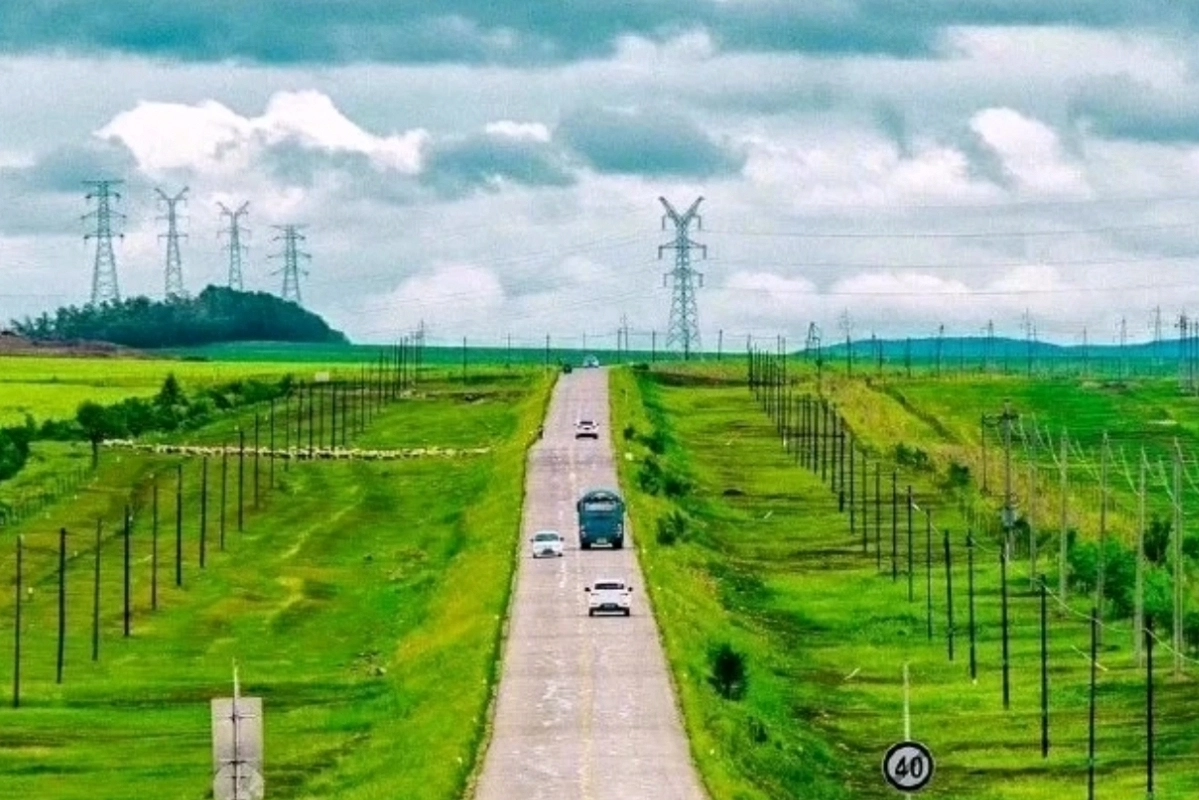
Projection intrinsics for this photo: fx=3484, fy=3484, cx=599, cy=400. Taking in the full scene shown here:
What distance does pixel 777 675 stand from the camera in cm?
12394

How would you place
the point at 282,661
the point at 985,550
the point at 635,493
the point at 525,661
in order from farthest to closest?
the point at 635,493
the point at 985,550
the point at 282,661
the point at 525,661

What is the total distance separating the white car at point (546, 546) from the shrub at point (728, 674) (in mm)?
40981

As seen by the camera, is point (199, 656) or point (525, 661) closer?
point (525, 661)

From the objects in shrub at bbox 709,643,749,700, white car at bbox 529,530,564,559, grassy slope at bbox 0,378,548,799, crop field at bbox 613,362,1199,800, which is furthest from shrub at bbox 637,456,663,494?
shrub at bbox 709,643,749,700

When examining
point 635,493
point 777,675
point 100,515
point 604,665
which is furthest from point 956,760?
point 100,515

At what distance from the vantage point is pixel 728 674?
4289 inches

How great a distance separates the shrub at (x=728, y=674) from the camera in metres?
107

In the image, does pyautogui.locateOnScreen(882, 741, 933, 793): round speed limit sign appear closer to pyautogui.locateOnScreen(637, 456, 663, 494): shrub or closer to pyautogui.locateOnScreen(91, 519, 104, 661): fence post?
pyautogui.locateOnScreen(91, 519, 104, 661): fence post

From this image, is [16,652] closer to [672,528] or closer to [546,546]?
[546,546]

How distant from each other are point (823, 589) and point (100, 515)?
4901 centimetres

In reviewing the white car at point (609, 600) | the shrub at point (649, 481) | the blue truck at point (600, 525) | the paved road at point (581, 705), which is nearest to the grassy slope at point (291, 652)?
the paved road at point (581, 705)

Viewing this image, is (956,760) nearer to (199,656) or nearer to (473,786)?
(473,786)

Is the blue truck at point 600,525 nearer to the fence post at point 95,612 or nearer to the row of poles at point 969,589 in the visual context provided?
the row of poles at point 969,589

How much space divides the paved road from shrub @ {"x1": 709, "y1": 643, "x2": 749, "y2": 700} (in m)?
1.72
